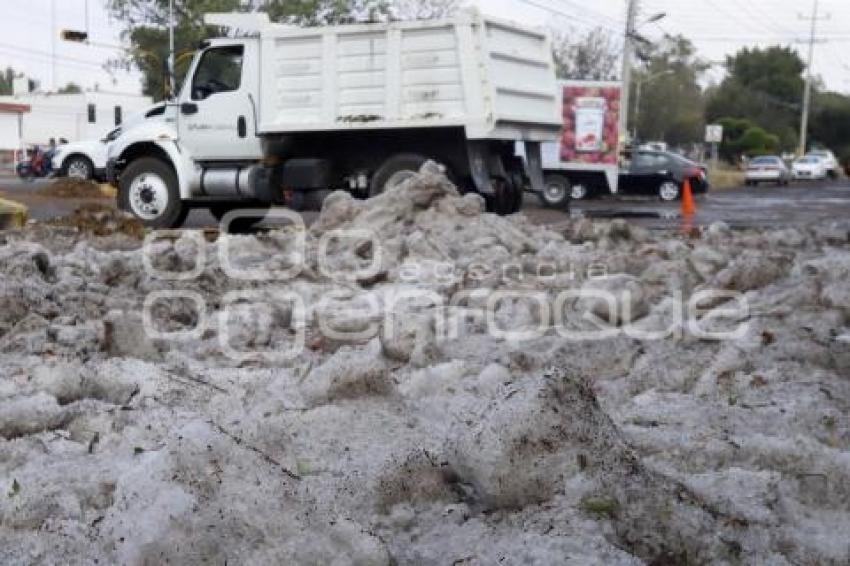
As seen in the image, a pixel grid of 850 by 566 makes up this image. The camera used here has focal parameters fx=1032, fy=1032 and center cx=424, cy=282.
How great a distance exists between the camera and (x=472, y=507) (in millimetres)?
2773

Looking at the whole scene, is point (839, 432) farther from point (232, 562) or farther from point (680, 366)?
point (232, 562)

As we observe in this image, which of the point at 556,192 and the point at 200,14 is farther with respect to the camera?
the point at 200,14

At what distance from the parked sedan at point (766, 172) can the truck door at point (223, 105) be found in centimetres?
3310

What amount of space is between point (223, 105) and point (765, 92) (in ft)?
229

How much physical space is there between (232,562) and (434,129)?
1053 centimetres

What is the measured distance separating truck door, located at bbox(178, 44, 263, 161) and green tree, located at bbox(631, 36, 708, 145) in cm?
5052

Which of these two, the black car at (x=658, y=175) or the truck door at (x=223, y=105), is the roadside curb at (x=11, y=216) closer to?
the truck door at (x=223, y=105)

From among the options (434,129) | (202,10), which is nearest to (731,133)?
(202,10)

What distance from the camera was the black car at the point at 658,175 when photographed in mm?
27344

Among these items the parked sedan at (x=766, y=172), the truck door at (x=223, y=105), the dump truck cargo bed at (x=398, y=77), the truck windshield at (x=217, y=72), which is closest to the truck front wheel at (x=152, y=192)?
the truck door at (x=223, y=105)

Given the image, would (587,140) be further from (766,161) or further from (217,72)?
(766,161)

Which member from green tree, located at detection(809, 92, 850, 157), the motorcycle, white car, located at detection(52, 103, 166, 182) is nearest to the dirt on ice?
white car, located at detection(52, 103, 166, 182)

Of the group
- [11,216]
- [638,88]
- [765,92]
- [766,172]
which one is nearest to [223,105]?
[11,216]

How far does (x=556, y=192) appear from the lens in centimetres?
2186
